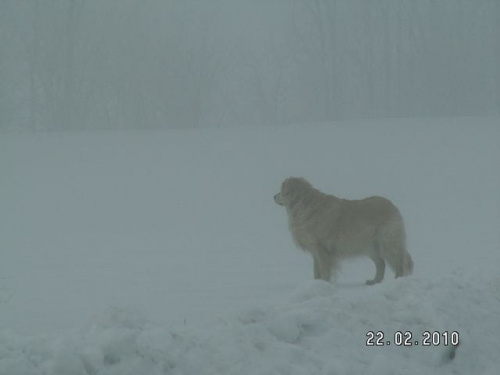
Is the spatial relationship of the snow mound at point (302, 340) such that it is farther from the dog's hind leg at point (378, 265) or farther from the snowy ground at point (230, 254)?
the dog's hind leg at point (378, 265)

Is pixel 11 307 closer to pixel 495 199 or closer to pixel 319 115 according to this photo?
pixel 495 199

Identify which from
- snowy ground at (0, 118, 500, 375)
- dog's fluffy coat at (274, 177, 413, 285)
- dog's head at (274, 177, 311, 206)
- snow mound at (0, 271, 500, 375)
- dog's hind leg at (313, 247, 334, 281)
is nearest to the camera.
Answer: snow mound at (0, 271, 500, 375)

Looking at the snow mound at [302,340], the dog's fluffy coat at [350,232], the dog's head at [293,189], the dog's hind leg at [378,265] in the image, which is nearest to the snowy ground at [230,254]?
the snow mound at [302,340]

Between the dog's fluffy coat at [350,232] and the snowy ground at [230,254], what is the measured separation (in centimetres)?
42

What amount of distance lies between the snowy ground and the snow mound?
1 centimetres

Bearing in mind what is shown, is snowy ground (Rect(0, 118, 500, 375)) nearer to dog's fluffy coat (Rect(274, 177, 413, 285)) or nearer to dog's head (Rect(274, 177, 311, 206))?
dog's fluffy coat (Rect(274, 177, 413, 285))

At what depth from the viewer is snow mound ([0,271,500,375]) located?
14.4ft

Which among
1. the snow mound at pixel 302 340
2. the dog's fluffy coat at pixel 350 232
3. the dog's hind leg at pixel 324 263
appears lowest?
the snow mound at pixel 302 340

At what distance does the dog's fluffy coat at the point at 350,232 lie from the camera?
26.6 feet
